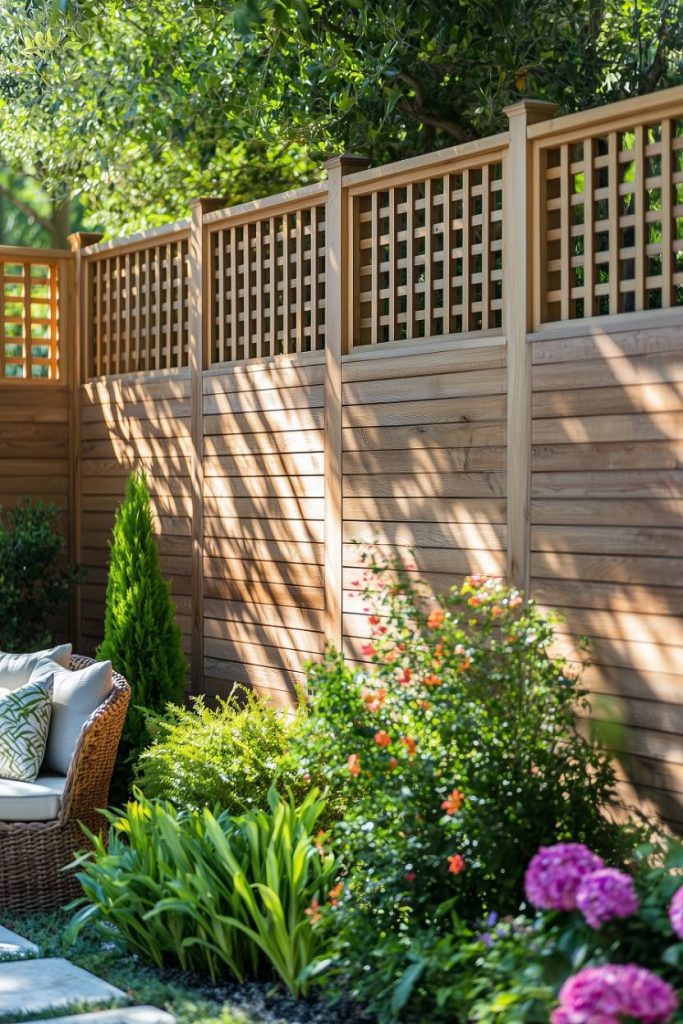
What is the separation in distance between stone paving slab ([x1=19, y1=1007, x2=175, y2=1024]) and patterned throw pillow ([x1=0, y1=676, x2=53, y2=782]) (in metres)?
1.74

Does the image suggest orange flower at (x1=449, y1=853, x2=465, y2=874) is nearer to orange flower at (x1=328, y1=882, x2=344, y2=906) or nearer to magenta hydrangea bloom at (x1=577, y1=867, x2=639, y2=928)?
orange flower at (x1=328, y1=882, x2=344, y2=906)

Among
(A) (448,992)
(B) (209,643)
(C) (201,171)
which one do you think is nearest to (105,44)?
(C) (201,171)

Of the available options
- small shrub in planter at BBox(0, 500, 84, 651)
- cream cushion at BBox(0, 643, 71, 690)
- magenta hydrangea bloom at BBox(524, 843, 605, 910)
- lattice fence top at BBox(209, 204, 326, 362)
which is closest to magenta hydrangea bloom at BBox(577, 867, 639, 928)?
magenta hydrangea bloom at BBox(524, 843, 605, 910)

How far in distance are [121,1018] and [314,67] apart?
4367 mm

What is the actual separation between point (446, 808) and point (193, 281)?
12.8 feet

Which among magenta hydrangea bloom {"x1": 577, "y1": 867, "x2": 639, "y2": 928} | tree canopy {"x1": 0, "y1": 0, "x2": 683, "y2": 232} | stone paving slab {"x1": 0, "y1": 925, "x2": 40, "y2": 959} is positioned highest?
Answer: tree canopy {"x1": 0, "y1": 0, "x2": 683, "y2": 232}

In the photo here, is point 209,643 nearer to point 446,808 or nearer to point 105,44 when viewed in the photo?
point 446,808

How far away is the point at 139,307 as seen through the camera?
25.1 ft

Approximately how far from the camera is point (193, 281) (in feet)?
23.2

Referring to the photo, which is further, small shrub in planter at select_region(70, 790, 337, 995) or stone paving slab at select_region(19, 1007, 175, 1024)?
small shrub in planter at select_region(70, 790, 337, 995)

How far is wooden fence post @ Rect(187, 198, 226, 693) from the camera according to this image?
6.93 meters

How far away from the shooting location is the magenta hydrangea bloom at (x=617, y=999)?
2.86m

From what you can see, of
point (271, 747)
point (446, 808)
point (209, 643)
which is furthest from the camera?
point (209, 643)

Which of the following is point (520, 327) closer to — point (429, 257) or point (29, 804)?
point (429, 257)
